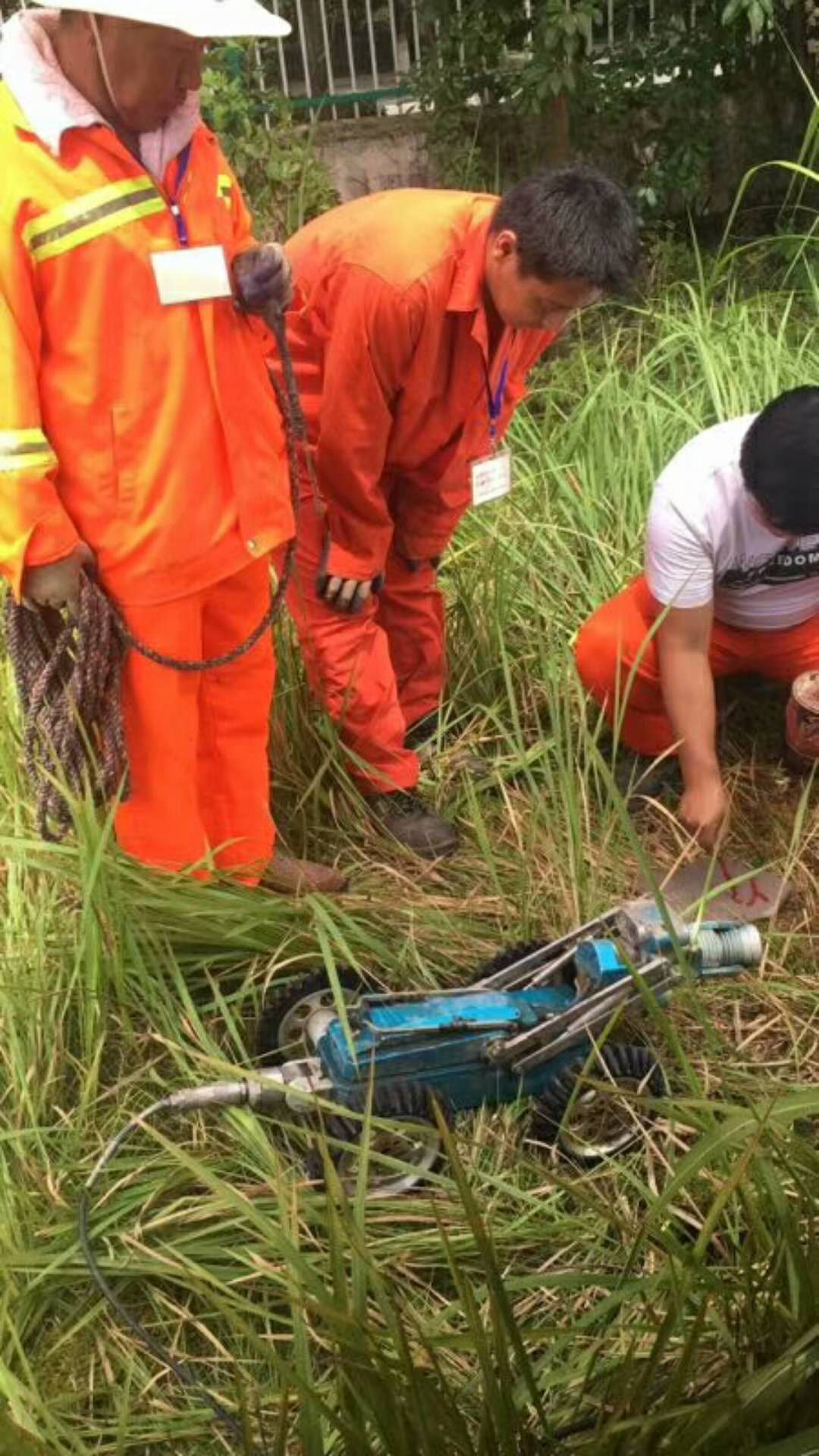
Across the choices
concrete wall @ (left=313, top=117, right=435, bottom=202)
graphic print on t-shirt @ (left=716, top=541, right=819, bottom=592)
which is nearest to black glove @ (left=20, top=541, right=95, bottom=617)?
graphic print on t-shirt @ (left=716, top=541, right=819, bottom=592)

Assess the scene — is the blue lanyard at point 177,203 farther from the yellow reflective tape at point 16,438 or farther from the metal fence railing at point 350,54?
the metal fence railing at point 350,54

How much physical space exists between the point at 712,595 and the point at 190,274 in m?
1.22

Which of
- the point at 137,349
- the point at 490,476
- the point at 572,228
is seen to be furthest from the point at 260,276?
the point at 490,476

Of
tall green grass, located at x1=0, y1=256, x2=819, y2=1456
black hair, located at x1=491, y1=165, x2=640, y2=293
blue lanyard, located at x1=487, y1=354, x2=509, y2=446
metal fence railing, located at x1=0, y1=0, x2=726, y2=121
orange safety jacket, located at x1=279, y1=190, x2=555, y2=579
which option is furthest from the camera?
metal fence railing, located at x1=0, y1=0, x2=726, y2=121

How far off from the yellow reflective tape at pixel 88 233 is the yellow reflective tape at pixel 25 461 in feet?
0.83

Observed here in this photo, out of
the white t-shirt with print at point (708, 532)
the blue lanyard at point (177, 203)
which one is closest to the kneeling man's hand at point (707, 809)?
the white t-shirt with print at point (708, 532)

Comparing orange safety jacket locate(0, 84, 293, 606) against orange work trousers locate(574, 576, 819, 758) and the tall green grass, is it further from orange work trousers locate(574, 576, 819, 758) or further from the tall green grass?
orange work trousers locate(574, 576, 819, 758)

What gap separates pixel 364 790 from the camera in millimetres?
2645

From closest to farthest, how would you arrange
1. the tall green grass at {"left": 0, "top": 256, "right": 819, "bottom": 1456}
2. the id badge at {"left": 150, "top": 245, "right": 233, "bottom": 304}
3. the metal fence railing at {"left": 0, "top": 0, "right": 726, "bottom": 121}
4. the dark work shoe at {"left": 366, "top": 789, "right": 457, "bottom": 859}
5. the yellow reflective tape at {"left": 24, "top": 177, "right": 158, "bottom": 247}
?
the tall green grass at {"left": 0, "top": 256, "right": 819, "bottom": 1456} → the yellow reflective tape at {"left": 24, "top": 177, "right": 158, "bottom": 247} → the id badge at {"left": 150, "top": 245, "right": 233, "bottom": 304} → the dark work shoe at {"left": 366, "top": 789, "right": 457, "bottom": 859} → the metal fence railing at {"left": 0, "top": 0, "right": 726, "bottom": 121}

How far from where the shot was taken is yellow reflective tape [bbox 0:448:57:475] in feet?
5.51

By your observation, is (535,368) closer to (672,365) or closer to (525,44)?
(672,365)

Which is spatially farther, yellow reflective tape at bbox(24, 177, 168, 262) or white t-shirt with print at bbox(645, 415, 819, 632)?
white t-shirt with print at bbox(645, 415, 819, 632)

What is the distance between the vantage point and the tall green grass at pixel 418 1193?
1.28 meters

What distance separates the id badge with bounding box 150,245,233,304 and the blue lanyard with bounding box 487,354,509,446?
2.15 feet
